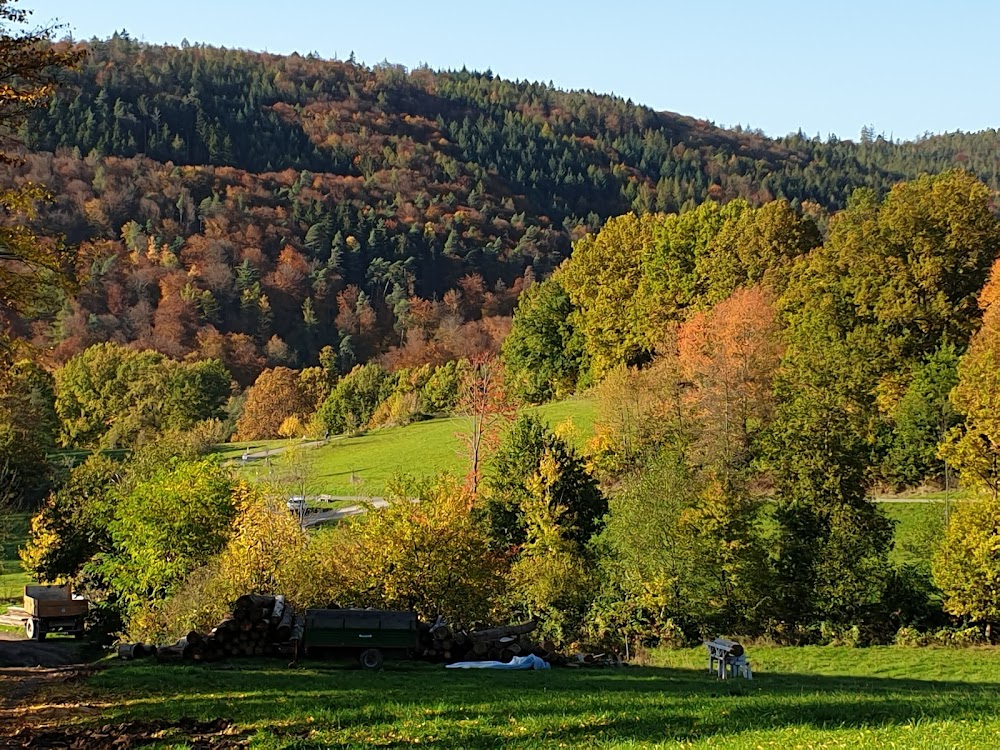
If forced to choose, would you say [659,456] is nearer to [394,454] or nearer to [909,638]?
[909,638]

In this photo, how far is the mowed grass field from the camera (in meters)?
12.1

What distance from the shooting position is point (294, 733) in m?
13.0

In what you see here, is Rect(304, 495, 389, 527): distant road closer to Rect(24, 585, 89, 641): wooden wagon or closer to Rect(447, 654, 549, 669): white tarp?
Rect(24, 585, 89, 641): wooden wagon

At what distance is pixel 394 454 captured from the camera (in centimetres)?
7469

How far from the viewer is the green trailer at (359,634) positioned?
2220 centimetres

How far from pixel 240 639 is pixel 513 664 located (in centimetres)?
689

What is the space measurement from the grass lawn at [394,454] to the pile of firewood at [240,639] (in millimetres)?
34273

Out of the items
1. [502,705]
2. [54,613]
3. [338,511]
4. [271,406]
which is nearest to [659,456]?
[338,511]

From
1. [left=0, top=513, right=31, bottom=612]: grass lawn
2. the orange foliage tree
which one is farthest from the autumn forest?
the orange foliage tree

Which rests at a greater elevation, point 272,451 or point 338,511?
point 272,451

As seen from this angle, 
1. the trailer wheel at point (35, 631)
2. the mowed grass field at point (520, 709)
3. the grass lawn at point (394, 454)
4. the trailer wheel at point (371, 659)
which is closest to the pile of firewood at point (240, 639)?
the mowed grass field at point (520, 709)

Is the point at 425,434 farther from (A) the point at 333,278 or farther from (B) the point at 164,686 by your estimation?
(A) the point at 333,278

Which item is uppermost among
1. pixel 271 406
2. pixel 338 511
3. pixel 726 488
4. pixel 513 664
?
pixel 271 406

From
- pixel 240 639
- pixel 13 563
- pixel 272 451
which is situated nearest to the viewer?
pixel 240 639
